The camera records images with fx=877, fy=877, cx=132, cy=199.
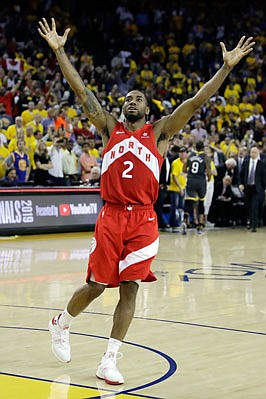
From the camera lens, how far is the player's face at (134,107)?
23.2 feet

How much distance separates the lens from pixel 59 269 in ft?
45.0

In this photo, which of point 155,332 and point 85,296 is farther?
point 155,332

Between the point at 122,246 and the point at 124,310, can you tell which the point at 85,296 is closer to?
the point at 124,310

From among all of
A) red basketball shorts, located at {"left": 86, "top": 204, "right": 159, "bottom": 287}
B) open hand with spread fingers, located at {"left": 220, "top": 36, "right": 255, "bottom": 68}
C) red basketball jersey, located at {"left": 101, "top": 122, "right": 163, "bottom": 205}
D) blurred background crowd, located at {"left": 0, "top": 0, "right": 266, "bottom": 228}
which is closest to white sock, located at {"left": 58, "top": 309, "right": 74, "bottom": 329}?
red basketball shorts, located at {"left": 86, "top": 204, "right": 159, "bottom": 287}

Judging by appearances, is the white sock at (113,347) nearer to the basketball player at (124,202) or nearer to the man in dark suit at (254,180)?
the basketball player at (124,202)

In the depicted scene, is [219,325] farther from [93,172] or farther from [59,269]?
[93,172]

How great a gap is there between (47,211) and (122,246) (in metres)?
13.3

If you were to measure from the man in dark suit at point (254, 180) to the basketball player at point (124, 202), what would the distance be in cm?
1471

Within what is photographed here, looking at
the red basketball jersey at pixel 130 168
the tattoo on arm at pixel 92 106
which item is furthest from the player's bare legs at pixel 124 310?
the tattoo on arm at pixel 92 106

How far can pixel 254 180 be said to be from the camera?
21.8m

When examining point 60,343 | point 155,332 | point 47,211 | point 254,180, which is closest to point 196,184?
point 254,180

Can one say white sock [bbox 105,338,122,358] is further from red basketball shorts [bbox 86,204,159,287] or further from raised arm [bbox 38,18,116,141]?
raised arm [bbox 38,18,116,141]

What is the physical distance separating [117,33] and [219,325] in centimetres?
2422

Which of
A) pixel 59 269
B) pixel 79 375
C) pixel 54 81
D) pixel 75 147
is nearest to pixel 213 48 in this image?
pixel 54 81
